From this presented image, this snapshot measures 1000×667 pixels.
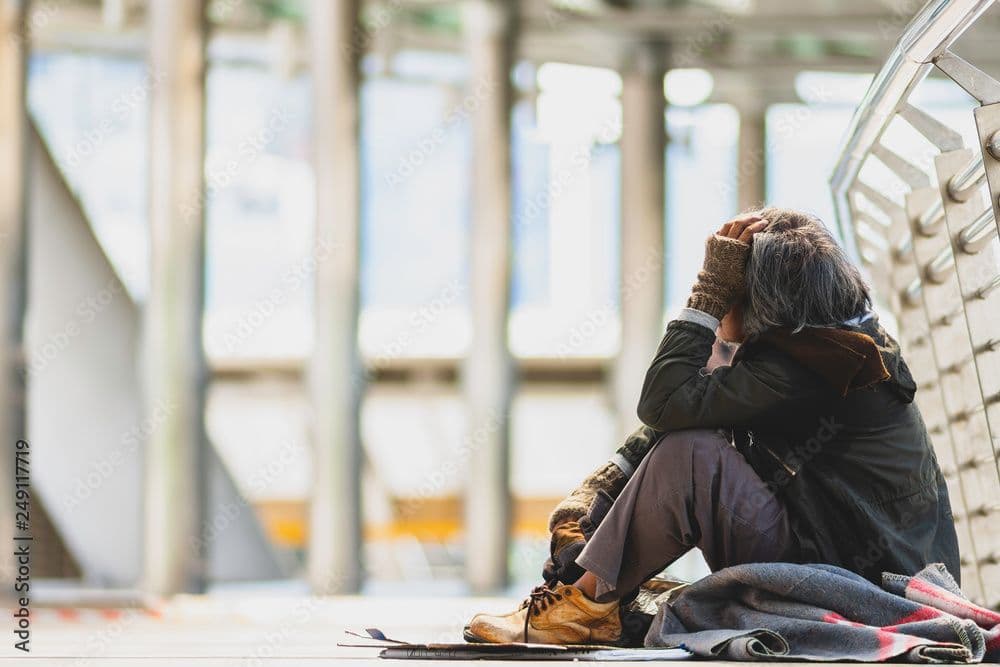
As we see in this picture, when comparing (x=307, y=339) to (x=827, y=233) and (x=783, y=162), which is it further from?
(x=827, y=233)

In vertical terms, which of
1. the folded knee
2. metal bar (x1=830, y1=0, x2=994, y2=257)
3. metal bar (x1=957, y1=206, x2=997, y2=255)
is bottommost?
the folded knee

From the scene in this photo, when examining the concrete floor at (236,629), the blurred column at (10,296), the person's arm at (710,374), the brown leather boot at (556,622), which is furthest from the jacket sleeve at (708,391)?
the blurred column at (10,296)

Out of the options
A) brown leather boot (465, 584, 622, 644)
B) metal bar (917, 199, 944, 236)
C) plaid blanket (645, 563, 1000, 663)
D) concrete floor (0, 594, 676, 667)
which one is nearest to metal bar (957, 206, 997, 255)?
metal bar (917, 199, 944, 236)

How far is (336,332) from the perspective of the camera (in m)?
8.26

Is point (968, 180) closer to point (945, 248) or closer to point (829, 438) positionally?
point (945, 248)

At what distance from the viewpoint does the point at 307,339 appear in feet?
27.6

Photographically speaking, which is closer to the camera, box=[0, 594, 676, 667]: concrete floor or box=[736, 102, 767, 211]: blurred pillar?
box=[0, 594, 676, 667]: concrete floor

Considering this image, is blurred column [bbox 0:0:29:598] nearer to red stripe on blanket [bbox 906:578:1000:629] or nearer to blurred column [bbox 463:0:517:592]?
blurred column [bbox 463:0:517:592]

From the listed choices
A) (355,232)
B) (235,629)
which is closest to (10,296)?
(355,232)

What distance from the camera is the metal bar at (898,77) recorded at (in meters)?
2.64

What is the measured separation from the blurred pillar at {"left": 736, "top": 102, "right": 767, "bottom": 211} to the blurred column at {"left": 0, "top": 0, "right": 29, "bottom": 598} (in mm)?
4790

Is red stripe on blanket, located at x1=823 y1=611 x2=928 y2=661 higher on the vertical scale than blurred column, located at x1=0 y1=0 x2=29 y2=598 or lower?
lower

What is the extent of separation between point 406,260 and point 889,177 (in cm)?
533

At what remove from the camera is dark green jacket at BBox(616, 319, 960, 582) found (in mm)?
2641
